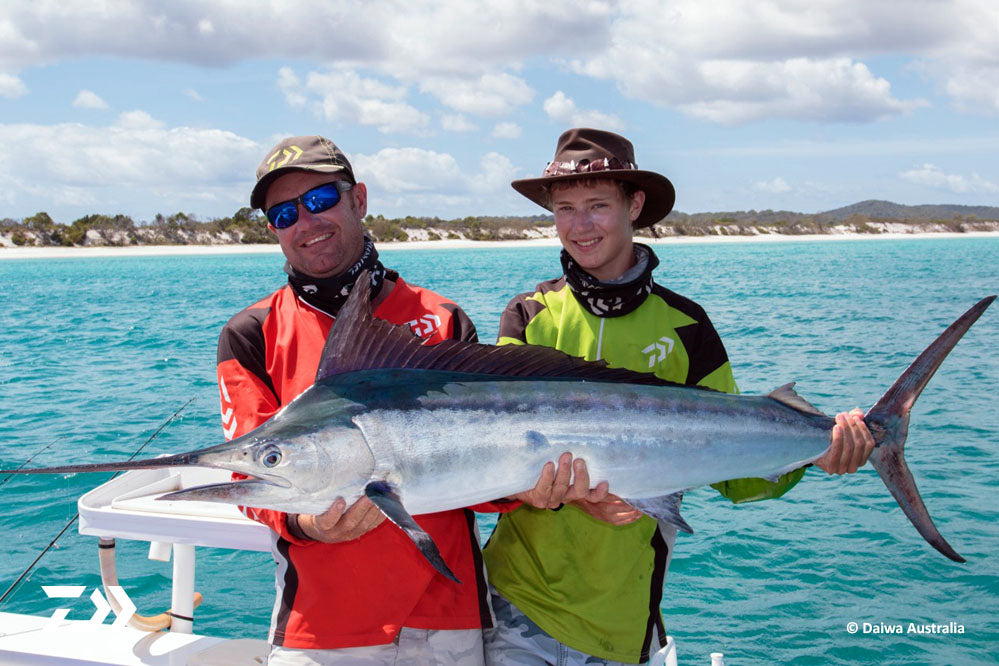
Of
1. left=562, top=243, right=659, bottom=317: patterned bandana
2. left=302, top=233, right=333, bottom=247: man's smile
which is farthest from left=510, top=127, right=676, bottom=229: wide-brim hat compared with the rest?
left=302, top=233, right=333, bottom=247: man's smile

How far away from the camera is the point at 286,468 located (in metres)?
2.08

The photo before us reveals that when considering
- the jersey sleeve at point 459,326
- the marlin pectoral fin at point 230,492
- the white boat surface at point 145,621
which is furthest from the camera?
the white boat surface at point 145,621

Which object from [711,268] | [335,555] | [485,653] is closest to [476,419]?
[335,555]

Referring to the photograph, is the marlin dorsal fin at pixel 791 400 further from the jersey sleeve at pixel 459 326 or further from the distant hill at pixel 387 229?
the distant hill at pixel 387 229

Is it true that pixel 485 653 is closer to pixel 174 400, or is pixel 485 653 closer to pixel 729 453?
pixel 729 453

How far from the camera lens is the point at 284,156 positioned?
8.98 feet

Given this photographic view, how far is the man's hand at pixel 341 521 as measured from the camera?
7.05 ft

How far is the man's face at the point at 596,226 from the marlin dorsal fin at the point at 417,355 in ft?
1.84

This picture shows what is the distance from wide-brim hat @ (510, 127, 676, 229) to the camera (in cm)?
288

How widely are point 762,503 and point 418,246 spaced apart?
71.0m

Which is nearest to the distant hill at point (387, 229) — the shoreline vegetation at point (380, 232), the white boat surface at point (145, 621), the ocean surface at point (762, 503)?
the shoreline vegetation at point (380, 232)

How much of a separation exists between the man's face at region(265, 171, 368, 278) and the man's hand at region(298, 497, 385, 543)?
0.89m

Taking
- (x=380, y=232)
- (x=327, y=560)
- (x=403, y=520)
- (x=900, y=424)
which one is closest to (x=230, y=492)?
(x=403, y=520)

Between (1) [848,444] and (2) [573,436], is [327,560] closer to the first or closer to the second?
(2) [573,436]
